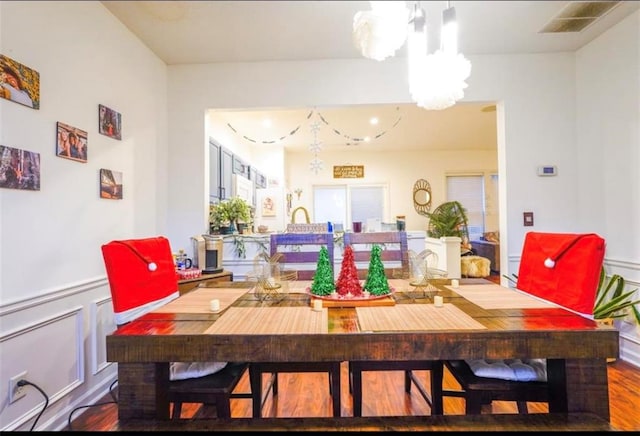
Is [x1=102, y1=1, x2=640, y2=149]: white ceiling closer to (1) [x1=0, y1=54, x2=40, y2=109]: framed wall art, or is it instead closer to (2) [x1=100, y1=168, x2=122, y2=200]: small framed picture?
(1) [x1=0, y1=54, x2=40, y2=109]: framed wall art

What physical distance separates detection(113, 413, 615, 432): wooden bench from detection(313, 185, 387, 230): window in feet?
20.6

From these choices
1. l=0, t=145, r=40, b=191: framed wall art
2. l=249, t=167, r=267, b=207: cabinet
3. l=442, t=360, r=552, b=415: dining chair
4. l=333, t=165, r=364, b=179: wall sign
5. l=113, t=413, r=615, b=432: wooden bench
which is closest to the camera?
l=113, t=413, r=615, b=432: wooden bench

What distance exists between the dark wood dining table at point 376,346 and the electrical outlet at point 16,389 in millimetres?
930

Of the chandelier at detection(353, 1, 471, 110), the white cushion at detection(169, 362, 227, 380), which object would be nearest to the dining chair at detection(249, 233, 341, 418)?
the white cushion at detection(169, 362, 227, 380)

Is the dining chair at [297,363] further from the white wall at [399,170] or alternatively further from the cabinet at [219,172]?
the white wall at [399,170]

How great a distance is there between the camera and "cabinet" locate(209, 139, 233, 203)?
360 cm

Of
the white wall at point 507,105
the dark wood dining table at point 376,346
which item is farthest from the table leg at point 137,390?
the white wall at point 507,105

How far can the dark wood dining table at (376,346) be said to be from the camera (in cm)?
100

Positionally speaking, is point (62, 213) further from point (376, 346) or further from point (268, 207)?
point (268, 207)

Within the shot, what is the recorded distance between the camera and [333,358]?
101 centimetres

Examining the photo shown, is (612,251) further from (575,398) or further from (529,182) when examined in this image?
(575,398)

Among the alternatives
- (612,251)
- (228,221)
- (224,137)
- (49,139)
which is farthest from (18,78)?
(612,251)

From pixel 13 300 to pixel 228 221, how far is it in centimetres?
177

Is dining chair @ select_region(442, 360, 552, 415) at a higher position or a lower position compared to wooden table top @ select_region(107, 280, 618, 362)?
lower
